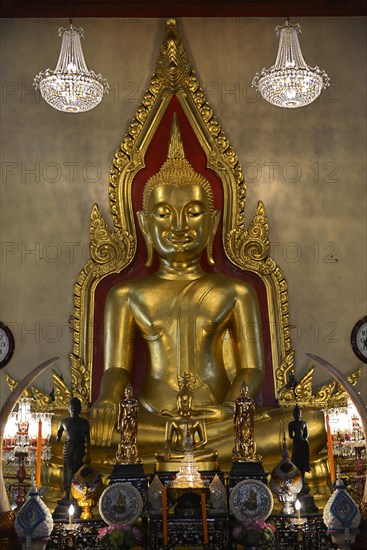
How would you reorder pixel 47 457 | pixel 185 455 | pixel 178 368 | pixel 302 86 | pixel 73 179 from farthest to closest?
pixel 73 179 < pixel 178 368 < pixel 47 457 < pixel 302 86 < pixel 185 455

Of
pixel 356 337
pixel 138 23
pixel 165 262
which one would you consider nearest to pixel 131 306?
pixel 165 262

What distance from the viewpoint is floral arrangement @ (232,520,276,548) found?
4.12m

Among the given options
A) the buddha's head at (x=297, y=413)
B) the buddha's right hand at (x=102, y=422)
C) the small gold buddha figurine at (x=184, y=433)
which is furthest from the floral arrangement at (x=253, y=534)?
the buddha's right hand at (x=102, y=422)

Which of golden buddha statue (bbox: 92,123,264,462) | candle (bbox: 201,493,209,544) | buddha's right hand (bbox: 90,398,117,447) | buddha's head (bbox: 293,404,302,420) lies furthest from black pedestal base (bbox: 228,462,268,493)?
golden buddha statue (bbox: 92,123,264,462)

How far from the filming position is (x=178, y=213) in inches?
235

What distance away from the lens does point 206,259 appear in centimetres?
621

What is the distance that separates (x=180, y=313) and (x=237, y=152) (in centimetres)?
116

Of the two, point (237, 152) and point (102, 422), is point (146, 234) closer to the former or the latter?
point (237, 152)

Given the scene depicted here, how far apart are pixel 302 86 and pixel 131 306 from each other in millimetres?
1774

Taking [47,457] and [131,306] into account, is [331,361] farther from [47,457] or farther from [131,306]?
[47,457]

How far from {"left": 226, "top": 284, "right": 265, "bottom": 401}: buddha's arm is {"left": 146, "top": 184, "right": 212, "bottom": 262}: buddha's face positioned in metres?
0.42
